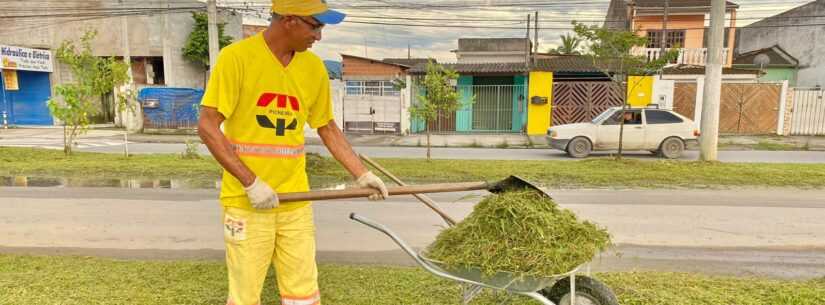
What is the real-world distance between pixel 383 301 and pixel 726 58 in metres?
26.2

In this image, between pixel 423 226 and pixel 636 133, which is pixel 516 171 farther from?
pixel 636 133

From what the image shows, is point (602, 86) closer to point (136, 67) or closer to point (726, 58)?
point (726, 58)

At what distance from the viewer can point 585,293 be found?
9.28 feet

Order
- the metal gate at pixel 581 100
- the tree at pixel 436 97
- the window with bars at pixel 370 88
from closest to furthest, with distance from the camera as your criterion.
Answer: the tree at pixel 436 97
the metal gate at pixel 581 100
the window with bars at pixel 370 88

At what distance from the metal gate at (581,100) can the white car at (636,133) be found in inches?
230

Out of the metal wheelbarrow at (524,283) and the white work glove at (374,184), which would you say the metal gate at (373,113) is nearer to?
the metal wheelbarrow at (524,283)

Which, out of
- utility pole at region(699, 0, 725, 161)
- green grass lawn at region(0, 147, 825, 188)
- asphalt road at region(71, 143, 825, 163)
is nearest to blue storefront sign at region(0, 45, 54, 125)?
asphalt road at region(71, 143, 825, 163)

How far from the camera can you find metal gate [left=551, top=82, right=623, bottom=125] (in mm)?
19062

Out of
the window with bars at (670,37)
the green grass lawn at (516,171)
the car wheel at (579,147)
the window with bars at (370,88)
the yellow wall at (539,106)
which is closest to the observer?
the green grass lawn at (516,171)

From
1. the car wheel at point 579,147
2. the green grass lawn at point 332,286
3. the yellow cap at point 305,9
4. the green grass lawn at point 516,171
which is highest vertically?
the yellow cap at point 305,9

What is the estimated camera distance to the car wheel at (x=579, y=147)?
1335 cm

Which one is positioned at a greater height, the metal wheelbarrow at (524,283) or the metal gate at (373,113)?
the metal gate at (373,113)

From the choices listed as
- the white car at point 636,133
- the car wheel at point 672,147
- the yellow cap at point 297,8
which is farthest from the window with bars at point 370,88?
the yellow cap at point 297,8

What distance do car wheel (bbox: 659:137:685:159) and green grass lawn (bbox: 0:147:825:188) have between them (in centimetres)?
274
